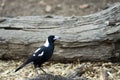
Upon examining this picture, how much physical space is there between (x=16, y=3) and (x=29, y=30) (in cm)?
371

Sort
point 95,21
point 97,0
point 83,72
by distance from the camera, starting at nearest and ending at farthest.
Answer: point 83,72, point 95,21, point 97,0

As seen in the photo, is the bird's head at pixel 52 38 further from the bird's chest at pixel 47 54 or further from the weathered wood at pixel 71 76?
the weathered wood at pixel 71 76

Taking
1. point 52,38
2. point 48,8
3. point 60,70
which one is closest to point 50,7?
point 48,8

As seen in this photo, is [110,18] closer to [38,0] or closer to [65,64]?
[65,64]

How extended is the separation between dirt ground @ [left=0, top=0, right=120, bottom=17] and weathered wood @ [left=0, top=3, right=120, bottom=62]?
2.97 meters

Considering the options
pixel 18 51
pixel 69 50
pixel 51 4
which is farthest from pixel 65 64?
pixel 51 4

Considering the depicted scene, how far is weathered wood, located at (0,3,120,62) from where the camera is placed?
21.7 feet

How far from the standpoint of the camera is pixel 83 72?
6.32 m

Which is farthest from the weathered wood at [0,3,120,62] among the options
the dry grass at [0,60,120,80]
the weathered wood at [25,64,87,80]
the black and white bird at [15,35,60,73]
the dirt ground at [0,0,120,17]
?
the dirt ground at [0,0,120,17]

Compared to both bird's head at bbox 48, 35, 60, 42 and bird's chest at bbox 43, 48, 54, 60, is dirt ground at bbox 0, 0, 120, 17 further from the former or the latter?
bird's chest at bbox 43, 48, 54, 60

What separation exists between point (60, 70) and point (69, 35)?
1.71ft

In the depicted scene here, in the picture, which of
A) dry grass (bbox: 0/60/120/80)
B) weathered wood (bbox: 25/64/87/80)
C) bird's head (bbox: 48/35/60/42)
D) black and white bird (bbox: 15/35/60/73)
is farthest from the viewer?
dry grass (bbox: 0/60/120/80)

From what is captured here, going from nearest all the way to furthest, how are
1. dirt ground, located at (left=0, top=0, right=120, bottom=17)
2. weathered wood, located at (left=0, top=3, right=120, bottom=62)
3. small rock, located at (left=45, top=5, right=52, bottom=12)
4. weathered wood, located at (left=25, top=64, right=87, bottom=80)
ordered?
weathered wood, located at (left=25, top=64, right=87, bottom=80) < weathered wood, located at (left=0, top=3, right=120, bottom=62) < dirt ground, located at (left=0, top=0, right=120, bottom=17) < small rock, located at (left=45, top=5, right=52, bottom=12)

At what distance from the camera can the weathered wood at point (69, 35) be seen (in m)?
6.61
